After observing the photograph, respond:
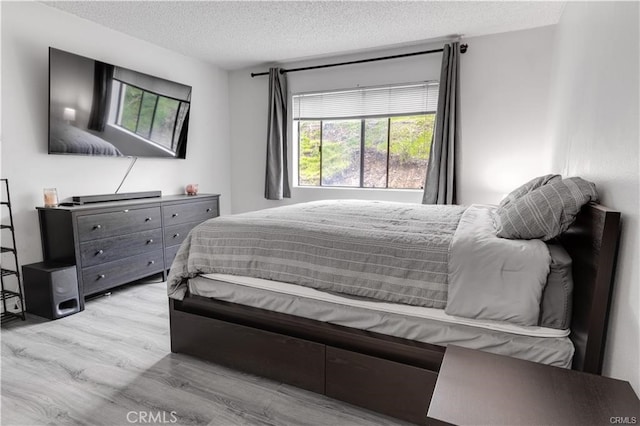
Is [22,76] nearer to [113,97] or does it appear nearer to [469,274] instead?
[113,97]

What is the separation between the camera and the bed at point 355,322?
50.0 inches

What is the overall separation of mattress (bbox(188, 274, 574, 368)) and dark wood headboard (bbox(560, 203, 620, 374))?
0.26ft

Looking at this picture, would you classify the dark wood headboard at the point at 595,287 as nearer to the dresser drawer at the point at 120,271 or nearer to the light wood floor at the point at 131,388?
the light wood floor at the point at 131,388

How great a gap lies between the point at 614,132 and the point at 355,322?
132 cm

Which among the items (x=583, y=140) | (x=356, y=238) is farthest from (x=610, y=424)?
(x=583, y=140)

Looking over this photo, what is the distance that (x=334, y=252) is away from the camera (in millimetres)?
1665

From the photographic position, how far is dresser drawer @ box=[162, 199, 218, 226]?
11.6 ft

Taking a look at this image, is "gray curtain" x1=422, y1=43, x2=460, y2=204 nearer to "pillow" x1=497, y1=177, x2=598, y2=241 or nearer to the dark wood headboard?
"pillow" x1=497, y1=177, x2=598, y2=241

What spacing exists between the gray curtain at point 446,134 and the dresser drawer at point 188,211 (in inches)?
100

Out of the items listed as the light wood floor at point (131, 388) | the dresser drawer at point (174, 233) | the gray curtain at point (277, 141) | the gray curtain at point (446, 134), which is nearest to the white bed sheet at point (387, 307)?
the light wood floor at point (131, 388)

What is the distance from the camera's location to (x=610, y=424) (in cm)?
82

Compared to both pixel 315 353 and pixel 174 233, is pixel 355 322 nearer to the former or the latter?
pixel 315 353

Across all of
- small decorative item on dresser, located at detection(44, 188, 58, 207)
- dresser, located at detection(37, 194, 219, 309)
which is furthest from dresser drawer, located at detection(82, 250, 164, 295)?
small decorative item on dresser, located at detection(44, 188, 58, 207)

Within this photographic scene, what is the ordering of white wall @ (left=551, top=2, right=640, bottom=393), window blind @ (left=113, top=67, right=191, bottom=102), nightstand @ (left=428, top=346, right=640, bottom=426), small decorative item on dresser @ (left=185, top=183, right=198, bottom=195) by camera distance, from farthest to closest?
small decorative item on dresser @ (left=185, top=183, right=198, bottom=195) → window blind @ (left=113, top=67, right=191, bottom=102) → white wall @ (left=551, top=2, right=640, bottom=393) → nightstand @ (left=428, top=346, right=640, bottom=426)
